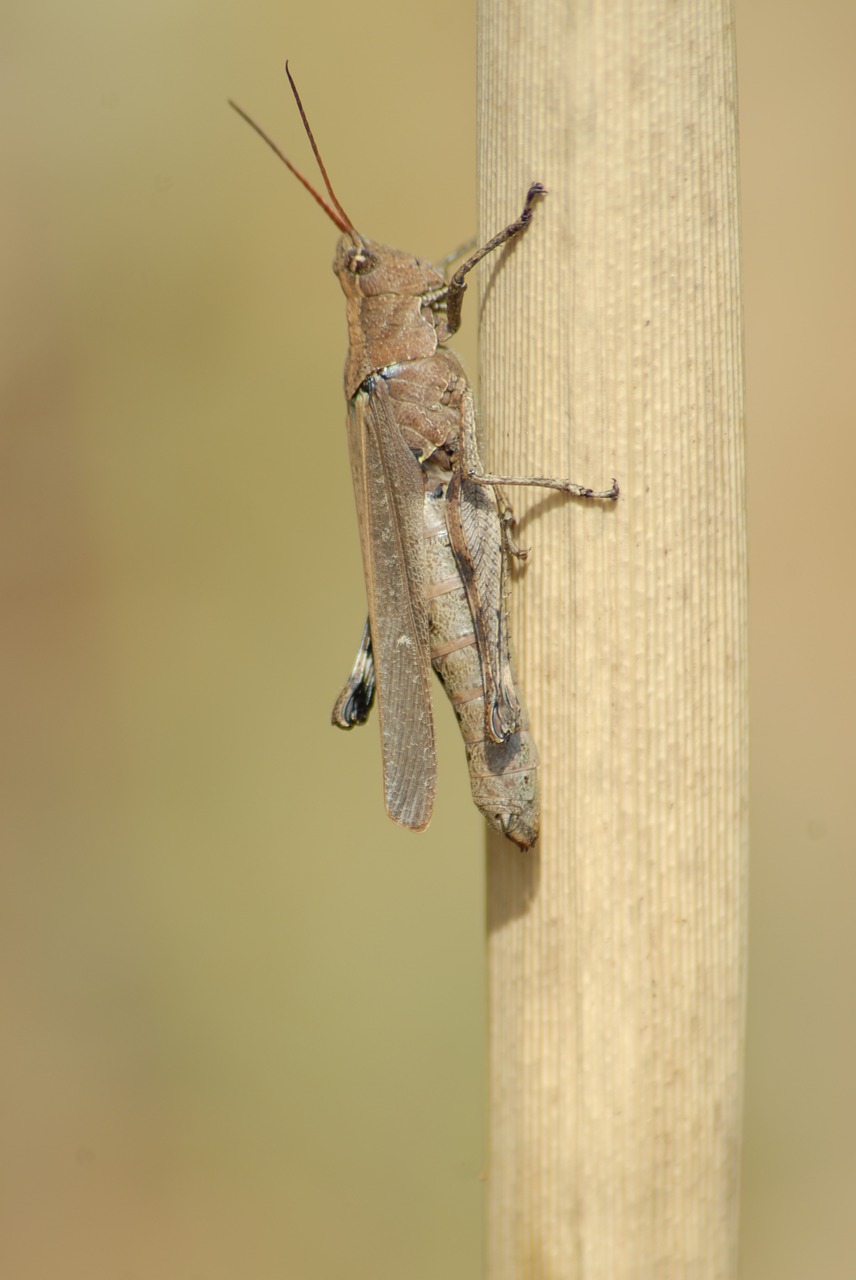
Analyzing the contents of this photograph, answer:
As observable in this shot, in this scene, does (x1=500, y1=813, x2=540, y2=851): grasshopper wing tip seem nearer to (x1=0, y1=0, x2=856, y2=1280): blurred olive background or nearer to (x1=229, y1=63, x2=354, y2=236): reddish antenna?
(x1=229, y1=63, x2=354, y2=236): reddish antenna

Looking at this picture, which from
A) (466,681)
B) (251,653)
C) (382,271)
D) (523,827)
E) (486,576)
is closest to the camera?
(523,827)

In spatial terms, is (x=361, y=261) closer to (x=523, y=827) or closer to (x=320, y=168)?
(x=320, y=168)

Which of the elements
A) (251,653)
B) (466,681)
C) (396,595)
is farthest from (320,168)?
(251,653)

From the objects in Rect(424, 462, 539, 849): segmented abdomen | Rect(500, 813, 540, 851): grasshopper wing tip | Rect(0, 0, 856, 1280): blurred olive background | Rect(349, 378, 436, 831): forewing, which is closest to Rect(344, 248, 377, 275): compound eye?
Rect(349, 378, 436, 831): forewing

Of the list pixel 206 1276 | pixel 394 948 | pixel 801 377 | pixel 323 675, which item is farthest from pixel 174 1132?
pixel 801 377

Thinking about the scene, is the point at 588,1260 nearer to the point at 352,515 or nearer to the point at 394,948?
the point at 394,948

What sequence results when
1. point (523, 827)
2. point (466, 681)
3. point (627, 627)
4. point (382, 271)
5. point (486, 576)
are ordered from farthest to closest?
point (382, 271) < point (466, 681) < point (486, 576) < point (523, 827) < point (627, 627)

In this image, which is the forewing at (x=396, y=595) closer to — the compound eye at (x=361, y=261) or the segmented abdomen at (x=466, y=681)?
the segmented abdomen at (x=466, y=681)
